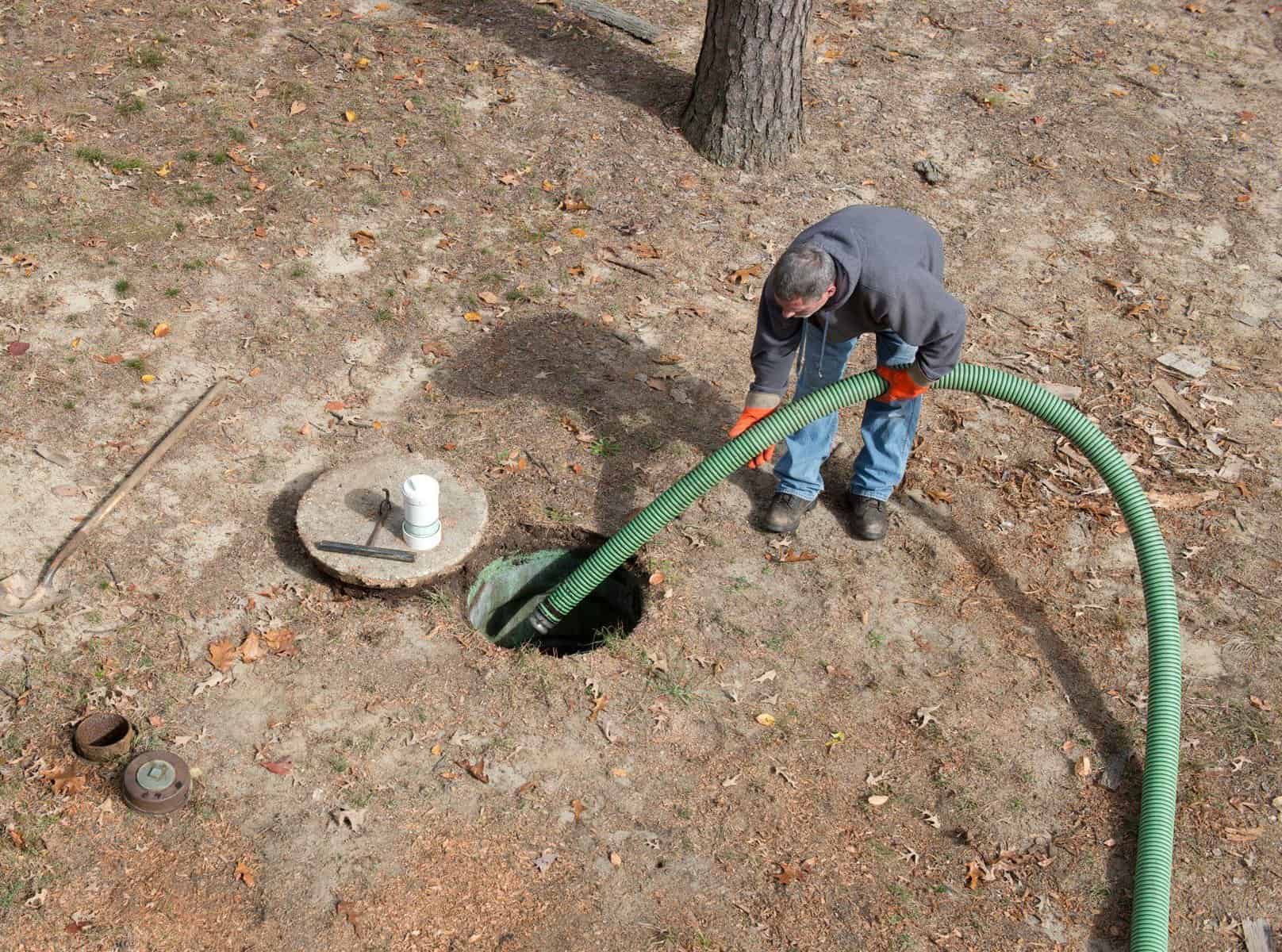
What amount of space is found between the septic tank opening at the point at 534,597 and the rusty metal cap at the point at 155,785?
150 centimetres

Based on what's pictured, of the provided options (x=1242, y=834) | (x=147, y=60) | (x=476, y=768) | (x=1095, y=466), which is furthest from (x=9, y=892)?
(x=147, y=60)

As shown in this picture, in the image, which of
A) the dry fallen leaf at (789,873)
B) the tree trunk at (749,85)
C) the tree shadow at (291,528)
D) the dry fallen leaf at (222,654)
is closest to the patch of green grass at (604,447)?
the tree shadow at (291,528)

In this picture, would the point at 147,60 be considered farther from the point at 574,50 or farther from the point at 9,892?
the point at 9,892

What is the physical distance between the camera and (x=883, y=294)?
4.46 metres

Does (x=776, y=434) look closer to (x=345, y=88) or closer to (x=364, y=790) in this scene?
(x=364, y=790)

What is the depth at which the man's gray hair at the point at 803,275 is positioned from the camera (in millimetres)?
4203

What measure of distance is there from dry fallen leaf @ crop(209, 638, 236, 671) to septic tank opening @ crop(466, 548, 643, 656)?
1097 mm

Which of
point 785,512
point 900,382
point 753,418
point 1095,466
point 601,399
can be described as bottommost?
point 601,399

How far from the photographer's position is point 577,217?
7.50m

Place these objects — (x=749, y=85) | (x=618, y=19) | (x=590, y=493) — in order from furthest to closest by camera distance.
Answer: (x=618, y=19), (x=749, y=85), (x=590, y=493)

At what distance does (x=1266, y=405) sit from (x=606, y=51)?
563cm

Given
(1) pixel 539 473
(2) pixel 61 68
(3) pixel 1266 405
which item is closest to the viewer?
(1) pixel 539 473

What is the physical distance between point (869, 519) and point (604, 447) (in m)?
1.48

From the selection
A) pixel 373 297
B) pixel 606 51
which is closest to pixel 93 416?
pixel 373 297
